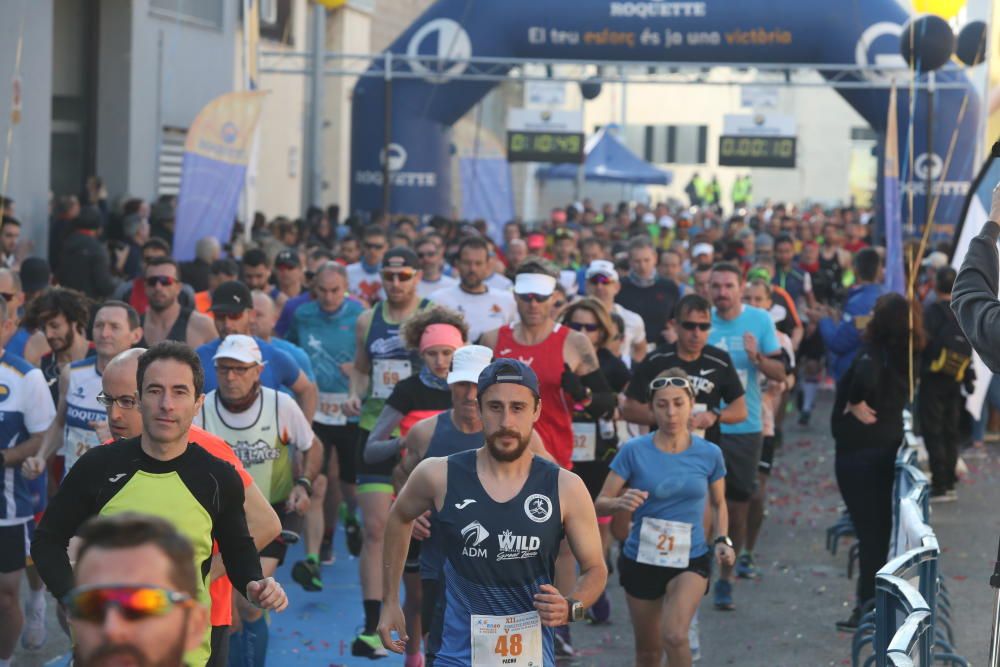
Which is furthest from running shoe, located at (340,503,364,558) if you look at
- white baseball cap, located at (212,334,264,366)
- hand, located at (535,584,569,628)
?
hand, located at (535,584,569,628)

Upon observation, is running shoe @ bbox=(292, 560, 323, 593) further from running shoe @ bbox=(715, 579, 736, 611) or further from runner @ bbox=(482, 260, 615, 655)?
running shoe @ bbox=(715, 579, 736, 611)

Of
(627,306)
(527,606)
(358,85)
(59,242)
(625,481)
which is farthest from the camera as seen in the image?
(358,85)

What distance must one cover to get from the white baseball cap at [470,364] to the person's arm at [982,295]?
233cm

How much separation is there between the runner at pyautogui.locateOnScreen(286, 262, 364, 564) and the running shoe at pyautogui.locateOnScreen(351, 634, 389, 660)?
6.16 ft

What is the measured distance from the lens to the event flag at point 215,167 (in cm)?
1385

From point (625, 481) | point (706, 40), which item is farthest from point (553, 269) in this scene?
→ point (706, 40)

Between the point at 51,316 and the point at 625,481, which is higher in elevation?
the point at 51,316

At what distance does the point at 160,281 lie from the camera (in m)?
9.07

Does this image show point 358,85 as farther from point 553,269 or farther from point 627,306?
point 553,269

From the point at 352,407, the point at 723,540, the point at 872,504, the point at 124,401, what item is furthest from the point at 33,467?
the point at 872,504

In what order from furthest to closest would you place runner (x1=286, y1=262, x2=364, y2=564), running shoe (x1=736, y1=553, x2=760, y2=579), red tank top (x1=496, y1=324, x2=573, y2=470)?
1. running shoe (x1=736, y1=553, x2=760, y2=579)
2. runner (x1=286, y1=262, x2=364, y2=564)
3. red tank top (x1=496, y1=324, x2=573, y2=470)

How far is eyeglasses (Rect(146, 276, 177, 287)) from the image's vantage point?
9062 mm

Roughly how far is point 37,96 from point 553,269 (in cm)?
860

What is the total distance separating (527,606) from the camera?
5.14 metres
